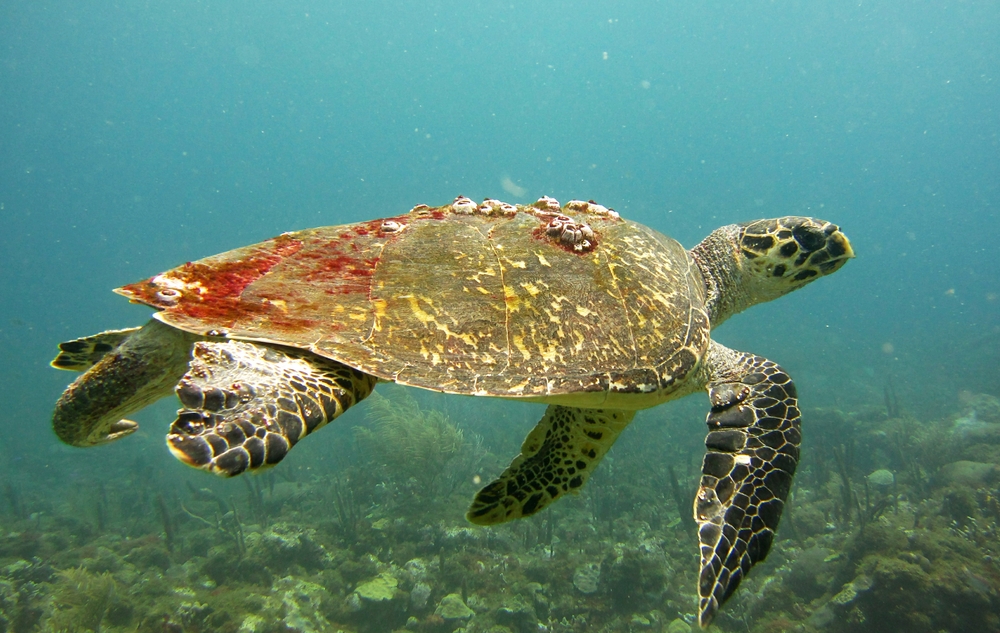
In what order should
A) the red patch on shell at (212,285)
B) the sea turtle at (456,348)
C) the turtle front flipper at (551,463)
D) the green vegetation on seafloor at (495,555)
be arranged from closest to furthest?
the sea turtle at (456,348) < the red patch on shell at (212,285) < the turtle front flipper at (551,463) < the green vegetation on seafloor at (495,555)

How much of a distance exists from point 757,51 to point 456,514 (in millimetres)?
142009

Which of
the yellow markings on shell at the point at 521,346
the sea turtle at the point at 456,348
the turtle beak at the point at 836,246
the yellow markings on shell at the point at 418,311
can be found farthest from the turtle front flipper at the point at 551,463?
the turtle beak at the point at 836,246

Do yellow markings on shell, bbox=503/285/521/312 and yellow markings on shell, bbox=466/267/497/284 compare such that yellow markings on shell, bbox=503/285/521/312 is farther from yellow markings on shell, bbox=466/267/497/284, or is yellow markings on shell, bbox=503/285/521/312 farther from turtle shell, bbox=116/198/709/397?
yellow markings on shell, bbox=466/267/497/284

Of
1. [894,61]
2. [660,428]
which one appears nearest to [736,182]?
[894,61]

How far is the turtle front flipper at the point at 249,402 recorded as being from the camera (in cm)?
193

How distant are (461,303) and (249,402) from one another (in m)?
1.37

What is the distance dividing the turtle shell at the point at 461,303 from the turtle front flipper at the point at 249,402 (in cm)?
13

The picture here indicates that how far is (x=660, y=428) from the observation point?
59.9 feet

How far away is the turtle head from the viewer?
461cm

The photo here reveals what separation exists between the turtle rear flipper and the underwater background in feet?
17.8

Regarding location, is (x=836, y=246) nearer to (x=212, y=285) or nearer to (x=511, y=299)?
(x=511, y=299)

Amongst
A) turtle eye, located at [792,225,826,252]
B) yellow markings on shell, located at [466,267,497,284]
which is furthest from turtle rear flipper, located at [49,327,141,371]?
turtle eye, located at [792,225,826,252]

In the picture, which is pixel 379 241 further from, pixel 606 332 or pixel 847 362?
pixel 847 362

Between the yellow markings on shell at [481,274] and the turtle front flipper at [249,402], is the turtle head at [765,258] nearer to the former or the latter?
the yellow markings on shell at [481,274]
